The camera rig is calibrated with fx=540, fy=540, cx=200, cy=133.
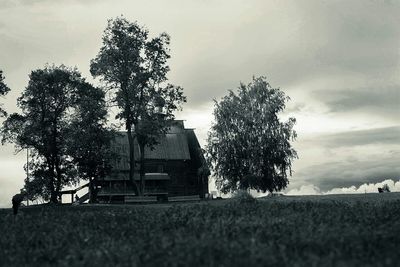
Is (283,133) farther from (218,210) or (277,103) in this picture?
(218,210)

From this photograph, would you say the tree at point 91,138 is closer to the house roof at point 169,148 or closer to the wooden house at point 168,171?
the wooden house at point 168,171

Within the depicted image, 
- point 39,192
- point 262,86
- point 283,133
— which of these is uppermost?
point 262,86

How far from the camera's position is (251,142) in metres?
59.8

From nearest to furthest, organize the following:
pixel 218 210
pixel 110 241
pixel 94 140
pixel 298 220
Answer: pixel 110 241 < pixel 298 220 < pixel 218 210 < pixel 94 140

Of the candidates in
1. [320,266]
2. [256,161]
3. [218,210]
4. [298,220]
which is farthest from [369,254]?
[256,161]

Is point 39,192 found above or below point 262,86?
below

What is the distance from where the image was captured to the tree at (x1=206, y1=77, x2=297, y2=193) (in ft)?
194

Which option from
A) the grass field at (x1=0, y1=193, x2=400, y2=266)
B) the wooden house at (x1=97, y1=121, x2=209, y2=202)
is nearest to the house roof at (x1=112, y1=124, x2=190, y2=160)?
the wooden house at (x1=97, y1=121, x2=209, y2=202)

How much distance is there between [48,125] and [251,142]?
85.1 feet

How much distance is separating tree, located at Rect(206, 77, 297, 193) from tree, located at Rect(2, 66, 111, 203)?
17164mm

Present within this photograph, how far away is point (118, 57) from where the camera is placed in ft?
195

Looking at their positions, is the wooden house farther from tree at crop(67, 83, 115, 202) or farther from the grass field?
the grass field

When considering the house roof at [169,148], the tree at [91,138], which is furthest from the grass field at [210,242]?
the house roof at [169,148]

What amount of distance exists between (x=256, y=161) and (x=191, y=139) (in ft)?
81.1
